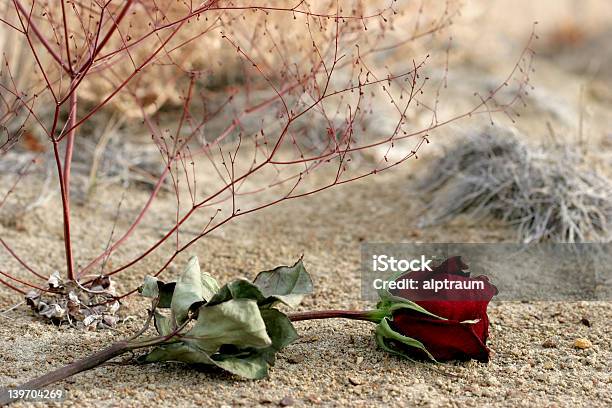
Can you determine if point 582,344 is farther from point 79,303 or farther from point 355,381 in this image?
point 79,303

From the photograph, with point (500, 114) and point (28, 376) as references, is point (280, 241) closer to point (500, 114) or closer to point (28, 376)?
point (28, 376)

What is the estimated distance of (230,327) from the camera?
70.2 inches

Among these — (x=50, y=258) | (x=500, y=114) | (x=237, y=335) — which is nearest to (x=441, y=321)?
(x=237, y=335)

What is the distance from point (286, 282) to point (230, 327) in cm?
22

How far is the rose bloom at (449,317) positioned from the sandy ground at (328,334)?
0.06 metres

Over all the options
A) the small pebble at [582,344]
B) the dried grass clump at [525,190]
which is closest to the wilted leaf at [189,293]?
the small pebble at [582,344]

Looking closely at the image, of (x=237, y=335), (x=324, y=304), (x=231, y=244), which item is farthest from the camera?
(x=231, y=244)

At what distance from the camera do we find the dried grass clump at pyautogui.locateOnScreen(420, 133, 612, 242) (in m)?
2.94

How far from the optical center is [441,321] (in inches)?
73.9

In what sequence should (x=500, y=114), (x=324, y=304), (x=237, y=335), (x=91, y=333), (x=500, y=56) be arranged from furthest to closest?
(x=500, y=56) < (x=500, y=114) < (x=324, y=304) < (x=91, y=333) < (x=237, y=335)

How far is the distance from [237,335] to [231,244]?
1.11 meters

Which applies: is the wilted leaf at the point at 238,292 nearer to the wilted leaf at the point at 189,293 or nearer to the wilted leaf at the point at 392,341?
the wilted leaf at the point at 189,293
